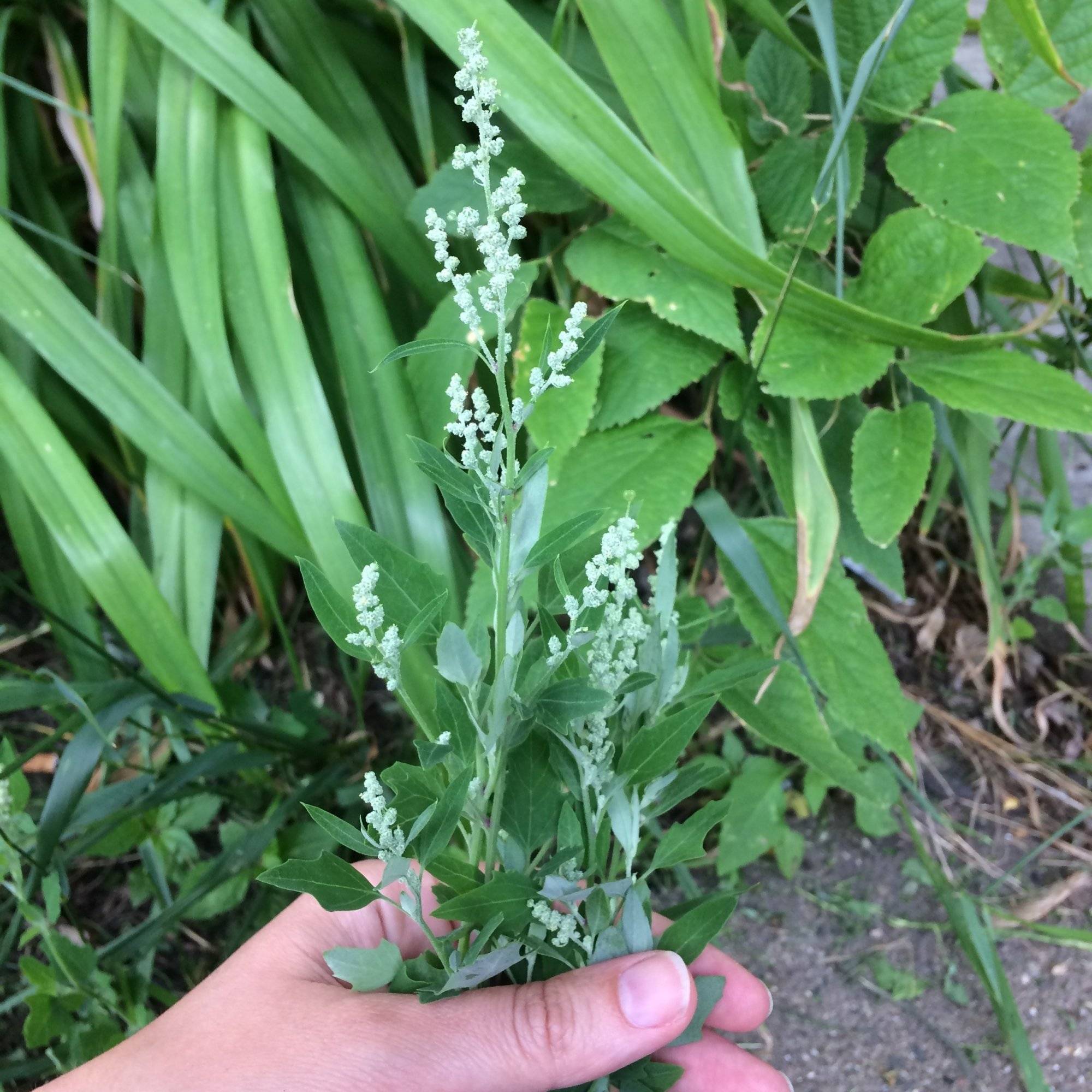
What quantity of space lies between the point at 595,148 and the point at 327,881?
586mm

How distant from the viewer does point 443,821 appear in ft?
1.15

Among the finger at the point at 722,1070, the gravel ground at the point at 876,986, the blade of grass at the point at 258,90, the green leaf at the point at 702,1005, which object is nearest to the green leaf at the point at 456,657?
the green leaf at the point at 702,1005


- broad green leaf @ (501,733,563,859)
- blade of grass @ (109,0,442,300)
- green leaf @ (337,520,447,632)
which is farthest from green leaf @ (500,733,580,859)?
blade of grass @ (109,0,442,300)

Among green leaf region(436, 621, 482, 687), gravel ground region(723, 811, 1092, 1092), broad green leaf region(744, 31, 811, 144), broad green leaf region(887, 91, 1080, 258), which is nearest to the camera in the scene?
green leaf region(436, 621, 482, 687)

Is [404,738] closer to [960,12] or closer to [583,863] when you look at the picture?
[583,863]

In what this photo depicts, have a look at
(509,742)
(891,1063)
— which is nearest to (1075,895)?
(891,1063)

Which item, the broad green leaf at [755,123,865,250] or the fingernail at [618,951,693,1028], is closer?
the fingernail at [618,951,693,1028]

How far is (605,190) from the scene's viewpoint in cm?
66

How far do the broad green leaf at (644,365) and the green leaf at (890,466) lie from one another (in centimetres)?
16

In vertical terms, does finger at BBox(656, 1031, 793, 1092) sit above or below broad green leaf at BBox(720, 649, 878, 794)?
below

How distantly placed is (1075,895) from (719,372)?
2.60ft

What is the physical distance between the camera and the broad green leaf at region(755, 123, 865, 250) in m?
0.73

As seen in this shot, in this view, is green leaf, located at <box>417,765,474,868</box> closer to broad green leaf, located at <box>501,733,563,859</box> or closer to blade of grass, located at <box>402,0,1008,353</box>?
broad green leaf, located at <box>501,733,563,859</box>

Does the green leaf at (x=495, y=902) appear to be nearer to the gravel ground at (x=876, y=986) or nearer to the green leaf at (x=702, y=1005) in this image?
the green leaf at (x=702, y=1005)
